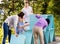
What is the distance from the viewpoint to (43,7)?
4.58 metres

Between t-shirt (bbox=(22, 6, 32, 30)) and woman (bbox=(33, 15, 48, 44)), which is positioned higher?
t-shirt (bbox=(22, 6, 32, 30))

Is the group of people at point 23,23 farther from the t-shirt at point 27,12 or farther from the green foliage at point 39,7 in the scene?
the green foliage at point 39,7

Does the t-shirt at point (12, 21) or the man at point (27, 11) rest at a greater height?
the man at point (27, 11)

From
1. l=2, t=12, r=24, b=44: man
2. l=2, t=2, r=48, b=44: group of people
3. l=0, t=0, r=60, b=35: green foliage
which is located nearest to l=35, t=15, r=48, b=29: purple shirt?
l=2, t=2, r=48, b=44: group of people

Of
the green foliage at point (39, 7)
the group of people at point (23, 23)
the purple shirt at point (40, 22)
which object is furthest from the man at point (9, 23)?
the purple shirt at point (40, 22)

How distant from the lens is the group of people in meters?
4.37

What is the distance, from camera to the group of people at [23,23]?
4372mm

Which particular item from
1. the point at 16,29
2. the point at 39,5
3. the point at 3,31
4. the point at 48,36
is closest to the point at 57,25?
the point at 48,36

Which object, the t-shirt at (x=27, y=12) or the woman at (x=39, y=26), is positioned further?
the t-shirt at (x=27, y=12)

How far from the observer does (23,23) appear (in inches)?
177

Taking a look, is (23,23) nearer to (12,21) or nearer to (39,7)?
(12,21)

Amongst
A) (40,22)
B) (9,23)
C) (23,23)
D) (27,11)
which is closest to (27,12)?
(27,11)

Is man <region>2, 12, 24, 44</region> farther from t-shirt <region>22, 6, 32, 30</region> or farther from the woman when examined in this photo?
the woman

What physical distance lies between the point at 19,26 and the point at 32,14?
1.31 ft
